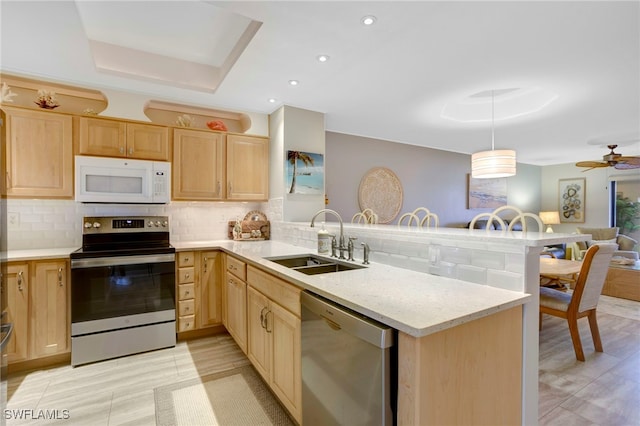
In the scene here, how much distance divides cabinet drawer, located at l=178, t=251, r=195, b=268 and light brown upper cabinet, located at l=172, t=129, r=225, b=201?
2.05 ft

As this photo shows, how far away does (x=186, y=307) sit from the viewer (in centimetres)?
289

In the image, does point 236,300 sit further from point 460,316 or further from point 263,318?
point 460,316

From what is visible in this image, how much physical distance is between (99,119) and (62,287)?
4.99ft

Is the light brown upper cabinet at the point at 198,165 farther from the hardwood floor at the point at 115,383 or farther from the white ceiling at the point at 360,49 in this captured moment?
the hardwood floor at the point at 115,383

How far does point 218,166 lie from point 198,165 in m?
0.21

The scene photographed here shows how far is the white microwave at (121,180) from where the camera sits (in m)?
2.67

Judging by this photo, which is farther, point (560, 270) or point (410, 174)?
point (410, 174)

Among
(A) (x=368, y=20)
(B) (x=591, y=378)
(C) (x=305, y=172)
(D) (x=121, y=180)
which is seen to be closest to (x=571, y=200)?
(B) (x=591, y=378)

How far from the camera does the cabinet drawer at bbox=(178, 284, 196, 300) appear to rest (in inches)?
113

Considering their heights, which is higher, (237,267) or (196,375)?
(237,267)

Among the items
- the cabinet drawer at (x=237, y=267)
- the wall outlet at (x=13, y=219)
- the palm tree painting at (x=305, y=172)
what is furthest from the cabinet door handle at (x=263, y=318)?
the wall outlet at (x=13, y=219)

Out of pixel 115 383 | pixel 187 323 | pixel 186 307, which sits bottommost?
pixel 115 383

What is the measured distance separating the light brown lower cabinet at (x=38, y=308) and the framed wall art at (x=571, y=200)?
9.72 meters

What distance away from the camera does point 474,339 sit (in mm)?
1158
